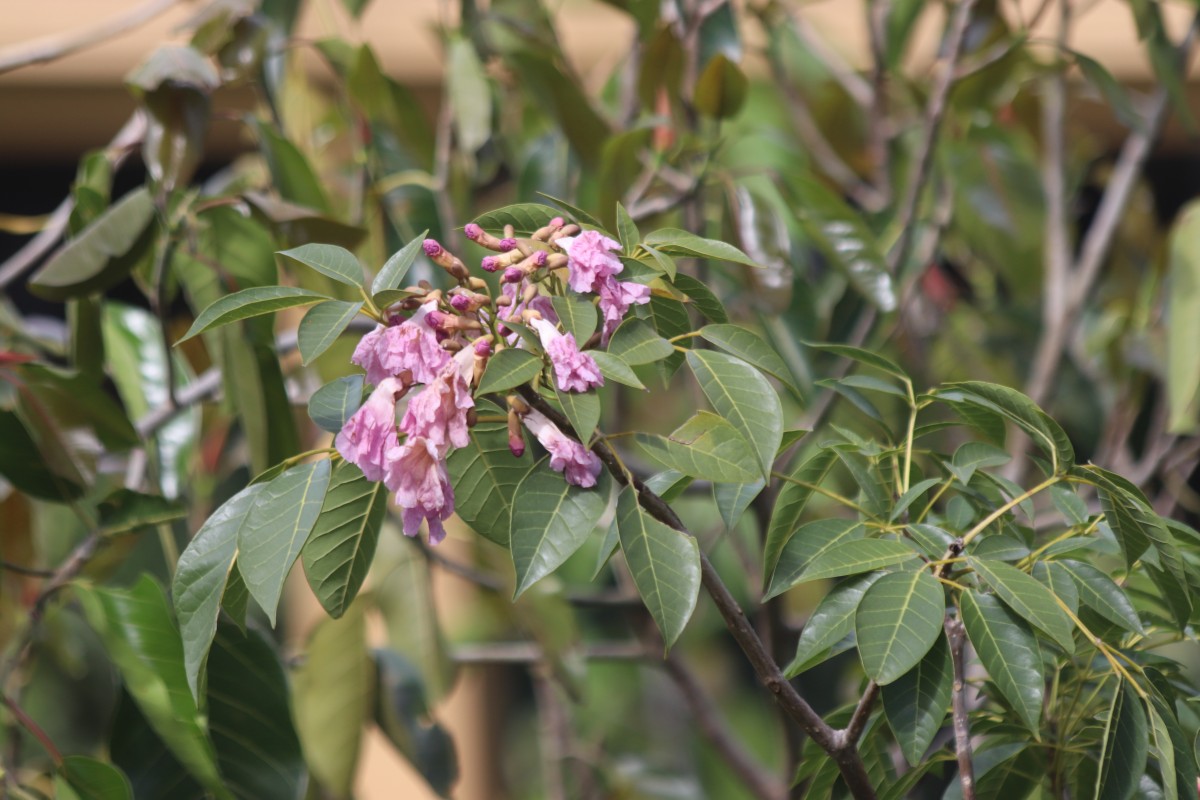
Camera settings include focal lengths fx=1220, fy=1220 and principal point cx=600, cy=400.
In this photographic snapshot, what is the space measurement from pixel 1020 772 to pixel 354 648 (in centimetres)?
59

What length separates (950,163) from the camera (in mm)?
1168

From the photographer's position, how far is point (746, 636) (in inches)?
18.2

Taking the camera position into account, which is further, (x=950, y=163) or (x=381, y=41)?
(x=381, y=41)

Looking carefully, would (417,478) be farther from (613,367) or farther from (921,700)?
(921,700)

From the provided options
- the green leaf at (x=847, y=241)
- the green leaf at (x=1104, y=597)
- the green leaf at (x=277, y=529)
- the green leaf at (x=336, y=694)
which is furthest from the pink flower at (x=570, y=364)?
the green leaf at (x=336, y=694)

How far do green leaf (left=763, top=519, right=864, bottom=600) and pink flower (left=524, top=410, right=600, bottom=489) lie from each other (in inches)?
3.2

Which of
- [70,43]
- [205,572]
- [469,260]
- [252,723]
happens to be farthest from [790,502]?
[70,43]

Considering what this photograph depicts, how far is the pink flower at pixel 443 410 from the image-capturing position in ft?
1.39

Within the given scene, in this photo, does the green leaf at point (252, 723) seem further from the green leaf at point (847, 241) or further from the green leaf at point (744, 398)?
the green leaf at point (847, 241)

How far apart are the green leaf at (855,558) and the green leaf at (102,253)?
18.3 inches

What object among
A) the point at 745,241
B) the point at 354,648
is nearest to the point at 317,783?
the point at 354,648

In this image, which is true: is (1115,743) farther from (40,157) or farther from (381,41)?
(40,157)

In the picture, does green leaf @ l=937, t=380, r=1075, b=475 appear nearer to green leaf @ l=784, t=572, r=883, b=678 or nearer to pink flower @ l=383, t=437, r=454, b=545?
green leaf @ l=784, t=572, r=883, b=678

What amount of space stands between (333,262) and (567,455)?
122 mm
